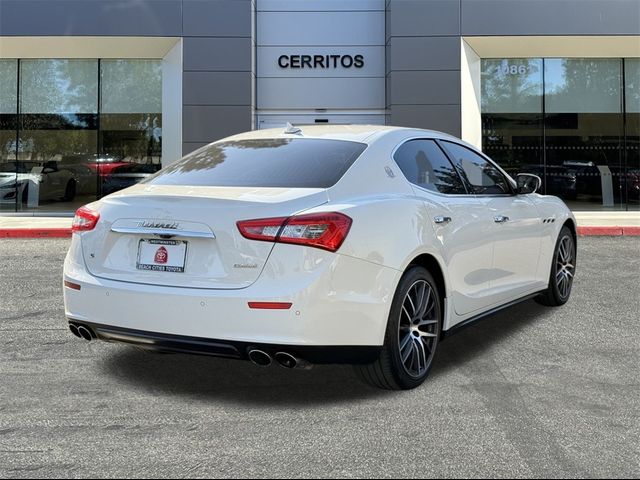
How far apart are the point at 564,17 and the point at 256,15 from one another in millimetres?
7480

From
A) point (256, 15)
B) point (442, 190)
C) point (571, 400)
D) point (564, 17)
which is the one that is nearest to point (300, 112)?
point (256, 15)

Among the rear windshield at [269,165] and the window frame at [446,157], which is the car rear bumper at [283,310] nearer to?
the rear windshield at [269,165]

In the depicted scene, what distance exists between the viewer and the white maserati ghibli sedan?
3.38 m

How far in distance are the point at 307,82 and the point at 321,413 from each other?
45.9ft

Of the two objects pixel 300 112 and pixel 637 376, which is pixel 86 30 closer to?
pixel 300 112

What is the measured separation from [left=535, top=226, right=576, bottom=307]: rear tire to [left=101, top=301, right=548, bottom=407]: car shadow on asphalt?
59.2 inches

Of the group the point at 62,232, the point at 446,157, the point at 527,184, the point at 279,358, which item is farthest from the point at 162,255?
the point at 62,232

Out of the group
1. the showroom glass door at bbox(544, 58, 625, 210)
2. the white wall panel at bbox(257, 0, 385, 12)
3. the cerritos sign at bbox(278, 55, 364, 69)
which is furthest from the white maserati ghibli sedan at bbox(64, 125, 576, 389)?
the showroom glass door at bbox(544, 58, 625, 210)

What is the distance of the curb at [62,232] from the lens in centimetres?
1254

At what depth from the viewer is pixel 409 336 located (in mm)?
3947

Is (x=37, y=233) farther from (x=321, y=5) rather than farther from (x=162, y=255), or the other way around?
(x=162, y=255)

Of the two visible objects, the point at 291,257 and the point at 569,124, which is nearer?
the point at 291,257

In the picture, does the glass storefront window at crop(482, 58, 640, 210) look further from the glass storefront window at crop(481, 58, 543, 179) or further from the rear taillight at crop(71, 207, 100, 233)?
the rear taillight at crop(71, 207, 100, 233)

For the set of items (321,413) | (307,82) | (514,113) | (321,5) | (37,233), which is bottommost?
(321,413)
